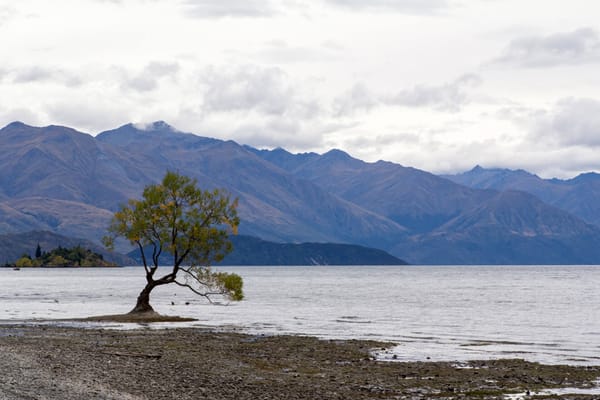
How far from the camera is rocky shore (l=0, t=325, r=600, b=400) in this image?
35.0 m

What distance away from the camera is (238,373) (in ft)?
143

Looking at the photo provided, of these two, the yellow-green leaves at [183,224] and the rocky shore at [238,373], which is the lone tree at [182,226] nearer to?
the yellow-green leaves at [183,224]

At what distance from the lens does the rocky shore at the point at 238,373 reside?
35.0 meters

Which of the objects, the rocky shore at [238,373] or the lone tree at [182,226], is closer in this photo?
the rocky shore at [238,373]

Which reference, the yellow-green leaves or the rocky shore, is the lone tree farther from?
the rocky shore

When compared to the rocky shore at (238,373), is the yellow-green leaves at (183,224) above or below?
above

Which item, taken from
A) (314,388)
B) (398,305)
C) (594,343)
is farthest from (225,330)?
(398,305)

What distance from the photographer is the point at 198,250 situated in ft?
285

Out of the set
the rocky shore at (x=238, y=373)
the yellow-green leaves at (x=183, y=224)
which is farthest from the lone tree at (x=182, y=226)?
the rocky shore at (x=238, y=373)

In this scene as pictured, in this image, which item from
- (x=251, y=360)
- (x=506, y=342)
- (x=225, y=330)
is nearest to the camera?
(x=251, y=360)

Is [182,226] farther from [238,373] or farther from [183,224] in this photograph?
[238,373]

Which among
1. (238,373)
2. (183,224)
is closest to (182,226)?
(183,224)

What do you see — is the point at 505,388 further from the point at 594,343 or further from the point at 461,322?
the point at 461,322

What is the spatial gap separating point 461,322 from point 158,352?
51.1 meters
